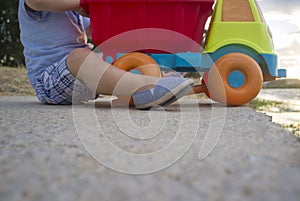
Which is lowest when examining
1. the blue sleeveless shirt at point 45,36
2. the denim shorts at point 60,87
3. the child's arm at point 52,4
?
the denim shorts at point 60,87

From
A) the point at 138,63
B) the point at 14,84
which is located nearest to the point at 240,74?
the point at 138,63

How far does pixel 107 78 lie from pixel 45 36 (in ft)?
1.64

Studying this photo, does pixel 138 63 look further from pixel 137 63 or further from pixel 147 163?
pixel 147 163

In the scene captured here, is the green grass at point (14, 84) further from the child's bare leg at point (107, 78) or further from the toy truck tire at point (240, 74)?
the toy truck tire at point (240, 74)

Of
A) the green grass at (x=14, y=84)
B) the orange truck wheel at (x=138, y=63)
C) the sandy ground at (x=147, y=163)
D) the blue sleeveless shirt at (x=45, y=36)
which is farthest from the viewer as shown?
the green grass at (x=14, y=84)

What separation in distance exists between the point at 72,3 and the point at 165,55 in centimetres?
47

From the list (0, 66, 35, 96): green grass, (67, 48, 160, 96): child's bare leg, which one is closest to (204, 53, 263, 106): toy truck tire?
(67, 48, 160, 96): child's bare leg

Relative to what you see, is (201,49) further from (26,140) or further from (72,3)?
(26,140)

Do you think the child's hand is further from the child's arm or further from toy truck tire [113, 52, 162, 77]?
toy truck tire [113, 52, 162, 77]

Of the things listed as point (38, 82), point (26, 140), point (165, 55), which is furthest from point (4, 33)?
point (26, 140)

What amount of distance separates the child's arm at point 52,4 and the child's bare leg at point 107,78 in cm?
24

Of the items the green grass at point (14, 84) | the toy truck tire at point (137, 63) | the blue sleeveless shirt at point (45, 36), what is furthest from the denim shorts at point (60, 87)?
the green grass at point (14, 84)

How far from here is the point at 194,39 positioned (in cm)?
162

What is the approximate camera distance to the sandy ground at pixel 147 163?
17.3 inches
